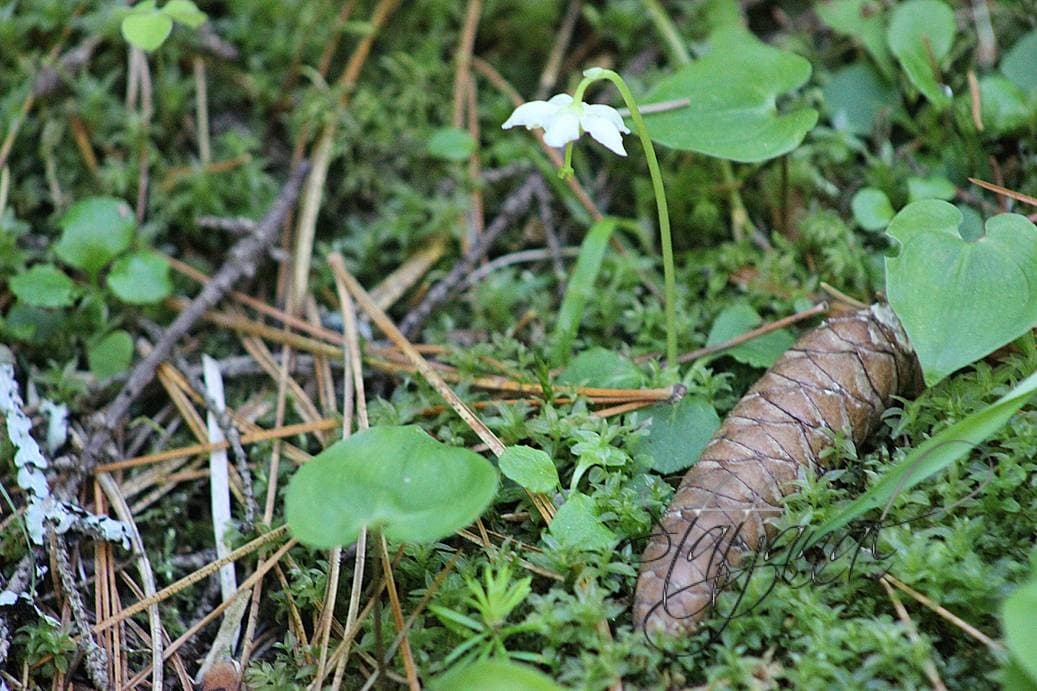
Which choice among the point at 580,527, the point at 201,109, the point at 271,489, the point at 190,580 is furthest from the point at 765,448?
the point at 201,109

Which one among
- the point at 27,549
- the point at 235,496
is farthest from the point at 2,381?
the point at 235,496

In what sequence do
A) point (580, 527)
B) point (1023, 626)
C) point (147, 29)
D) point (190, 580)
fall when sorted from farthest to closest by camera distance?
point (147, 29) < point (190, 580) < point (580, 527) < point (1023, 626)

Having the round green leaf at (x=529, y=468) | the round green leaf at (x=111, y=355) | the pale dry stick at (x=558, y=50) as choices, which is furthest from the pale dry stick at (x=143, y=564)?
the pale dry stick at (x=558, y=50)

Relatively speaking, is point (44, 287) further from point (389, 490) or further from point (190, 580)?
point (389, 490)

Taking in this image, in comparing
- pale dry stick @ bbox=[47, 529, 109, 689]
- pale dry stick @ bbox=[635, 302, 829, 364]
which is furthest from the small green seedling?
pale dry stick @ bbox=[635, 302, 829, 364]

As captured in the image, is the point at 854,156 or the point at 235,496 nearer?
the point at 235,496

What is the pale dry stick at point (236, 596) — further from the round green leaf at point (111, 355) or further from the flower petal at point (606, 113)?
the flower petal at point (606, 113)

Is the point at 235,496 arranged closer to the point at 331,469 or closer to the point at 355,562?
the point at 355,562
